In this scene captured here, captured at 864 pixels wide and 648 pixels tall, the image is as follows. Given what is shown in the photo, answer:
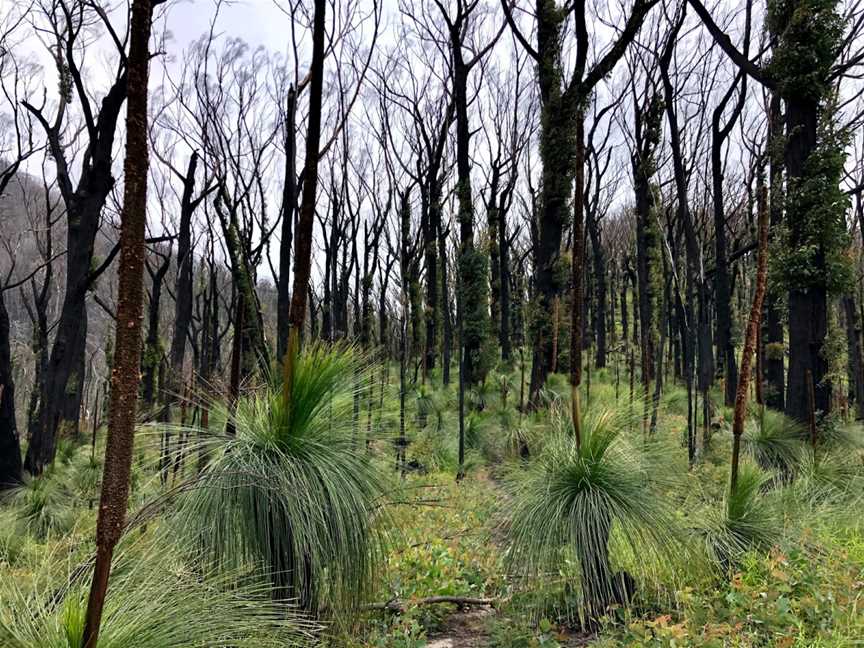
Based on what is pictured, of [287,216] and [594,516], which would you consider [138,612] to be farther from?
[287,216]

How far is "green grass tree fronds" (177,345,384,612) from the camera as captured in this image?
2.61 m

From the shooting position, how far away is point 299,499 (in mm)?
2623

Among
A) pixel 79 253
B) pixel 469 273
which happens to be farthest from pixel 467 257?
pixel 79 253

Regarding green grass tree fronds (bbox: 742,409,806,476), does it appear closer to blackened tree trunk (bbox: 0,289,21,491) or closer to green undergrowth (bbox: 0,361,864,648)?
green undergrowth (bbox: 0,361,864,648)

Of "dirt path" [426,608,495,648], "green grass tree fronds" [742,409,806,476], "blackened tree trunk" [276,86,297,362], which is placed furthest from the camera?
"blackened tree trunk" [276,86,297,362]

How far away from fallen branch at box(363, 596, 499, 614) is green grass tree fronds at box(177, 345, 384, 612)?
1083 millimetres

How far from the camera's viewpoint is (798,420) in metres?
7.49

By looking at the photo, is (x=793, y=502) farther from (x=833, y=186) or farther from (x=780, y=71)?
(x=780, y=71)

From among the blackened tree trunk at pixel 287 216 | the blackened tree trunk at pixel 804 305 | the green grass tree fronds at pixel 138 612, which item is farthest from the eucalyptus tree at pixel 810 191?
the green grass tree fronds at pixel 138 612

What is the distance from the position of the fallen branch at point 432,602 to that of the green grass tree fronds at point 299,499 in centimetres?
108

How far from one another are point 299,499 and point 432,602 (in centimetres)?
207

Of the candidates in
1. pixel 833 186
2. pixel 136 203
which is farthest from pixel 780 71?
pixel 136 203

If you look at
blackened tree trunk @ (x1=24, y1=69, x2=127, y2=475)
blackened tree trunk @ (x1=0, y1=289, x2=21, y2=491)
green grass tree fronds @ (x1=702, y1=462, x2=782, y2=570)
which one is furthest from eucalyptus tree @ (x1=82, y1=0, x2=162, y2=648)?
blackened tree trunk @ (x1=0, y1=289, x2=21, y2=491)

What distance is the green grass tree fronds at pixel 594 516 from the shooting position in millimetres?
3389
